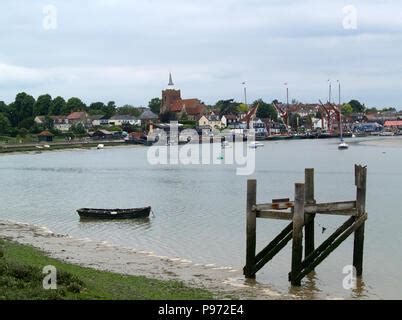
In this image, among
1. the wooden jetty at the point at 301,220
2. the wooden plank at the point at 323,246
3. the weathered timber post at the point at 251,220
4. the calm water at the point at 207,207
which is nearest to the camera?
the wooden jetty at the point at 301,220

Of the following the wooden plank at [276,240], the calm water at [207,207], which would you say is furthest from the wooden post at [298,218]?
the calm water at [207,207]

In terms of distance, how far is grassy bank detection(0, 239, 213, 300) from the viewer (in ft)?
57.3

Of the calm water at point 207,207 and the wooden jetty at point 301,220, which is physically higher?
the wooden jetty at point 301,220

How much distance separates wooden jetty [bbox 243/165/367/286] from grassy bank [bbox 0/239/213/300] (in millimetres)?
3222

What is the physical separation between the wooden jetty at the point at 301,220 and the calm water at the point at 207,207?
101cm

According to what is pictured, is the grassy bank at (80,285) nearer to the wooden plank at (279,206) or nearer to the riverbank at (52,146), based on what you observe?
the wooden plank at (279,206)

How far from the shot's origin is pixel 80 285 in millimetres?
19391

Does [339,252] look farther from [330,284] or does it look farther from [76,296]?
[76,296]

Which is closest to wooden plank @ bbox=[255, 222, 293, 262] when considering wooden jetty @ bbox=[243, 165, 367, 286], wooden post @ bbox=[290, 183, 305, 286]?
wooden jetty @ bbox=[243, 165, 367, 286]

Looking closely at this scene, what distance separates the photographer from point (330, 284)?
24.9 meters

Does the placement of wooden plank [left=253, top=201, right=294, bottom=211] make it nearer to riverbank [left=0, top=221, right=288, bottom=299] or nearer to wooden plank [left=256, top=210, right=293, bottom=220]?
wooden plank [left=256, top=210, right=293, bottom=220]

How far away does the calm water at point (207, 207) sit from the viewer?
27.8m
